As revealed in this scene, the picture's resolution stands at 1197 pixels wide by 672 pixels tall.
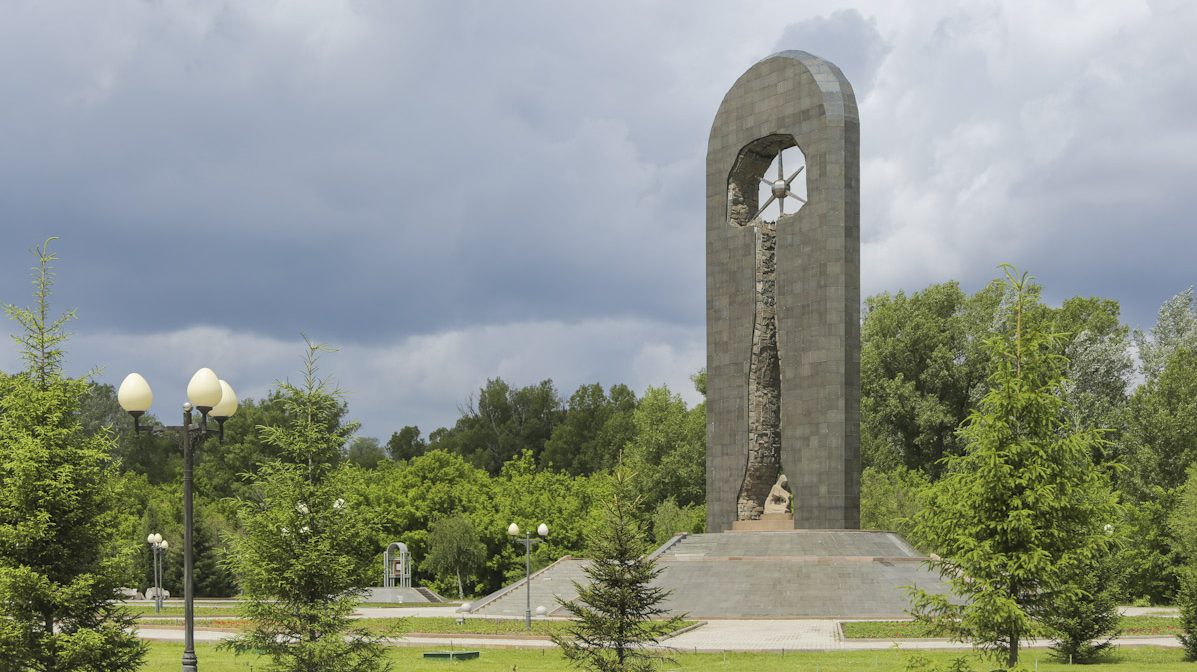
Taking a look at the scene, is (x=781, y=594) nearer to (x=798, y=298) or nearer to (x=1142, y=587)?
(x=798, y=298)

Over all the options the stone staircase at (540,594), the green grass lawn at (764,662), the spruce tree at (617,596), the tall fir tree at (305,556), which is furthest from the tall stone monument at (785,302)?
the tall fir tree at (305,556)

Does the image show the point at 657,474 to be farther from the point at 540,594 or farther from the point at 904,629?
the point at 904,629

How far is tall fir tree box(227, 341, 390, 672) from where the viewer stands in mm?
12594

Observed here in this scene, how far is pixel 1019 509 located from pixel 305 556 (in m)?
7.61

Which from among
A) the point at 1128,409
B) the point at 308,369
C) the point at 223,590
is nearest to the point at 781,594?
the point at 308,369

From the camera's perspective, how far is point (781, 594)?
28.5 m

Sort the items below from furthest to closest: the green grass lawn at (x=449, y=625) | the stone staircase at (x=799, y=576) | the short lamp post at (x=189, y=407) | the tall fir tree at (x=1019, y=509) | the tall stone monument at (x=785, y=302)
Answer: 1. the tall stone monument at (x=785, y=302)
2. the stone staircase at (x=799, y=576)
3. the green grass lawn at (x=449, y=625)
4. the short lamp post at (x=189, y=407)
5. the tall fir tree at (x=1019, y=509)

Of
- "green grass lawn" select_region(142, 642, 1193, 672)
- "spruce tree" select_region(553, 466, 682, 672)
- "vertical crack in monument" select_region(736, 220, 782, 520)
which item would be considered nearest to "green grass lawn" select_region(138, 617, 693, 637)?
"green grass lawn" select_region(142, 642, 1193, 672)

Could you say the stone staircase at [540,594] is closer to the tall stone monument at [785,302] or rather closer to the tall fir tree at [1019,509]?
the tall stone monument at [785,302]

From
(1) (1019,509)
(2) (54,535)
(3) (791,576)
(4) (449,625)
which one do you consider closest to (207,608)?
(4) (449,625)

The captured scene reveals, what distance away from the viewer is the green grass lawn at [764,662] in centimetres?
1891

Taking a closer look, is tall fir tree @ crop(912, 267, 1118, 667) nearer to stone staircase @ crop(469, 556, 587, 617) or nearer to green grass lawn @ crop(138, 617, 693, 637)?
green grass lawn @ crop(138, 617, 693, 637)

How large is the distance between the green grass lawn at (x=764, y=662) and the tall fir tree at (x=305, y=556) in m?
5.48

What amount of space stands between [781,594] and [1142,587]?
16.2 m
